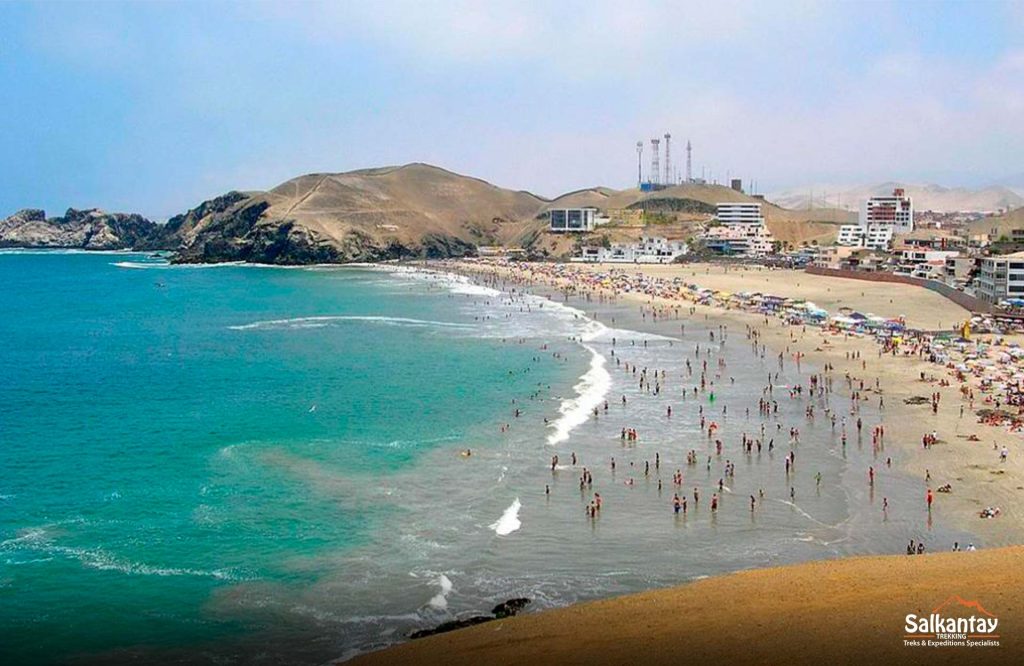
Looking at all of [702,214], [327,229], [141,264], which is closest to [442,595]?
[327,229]

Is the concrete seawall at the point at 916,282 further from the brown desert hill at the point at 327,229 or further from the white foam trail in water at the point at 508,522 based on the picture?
the brown desert hill at the point at 327,229

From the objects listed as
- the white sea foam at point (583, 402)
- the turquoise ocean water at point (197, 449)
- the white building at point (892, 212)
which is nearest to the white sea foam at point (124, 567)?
the turquoise ocean water at point (197, 449)

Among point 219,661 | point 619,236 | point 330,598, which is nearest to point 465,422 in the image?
point 330,598

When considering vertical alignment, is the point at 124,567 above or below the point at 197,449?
below

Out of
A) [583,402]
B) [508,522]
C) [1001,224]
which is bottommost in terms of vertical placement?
[508,522]

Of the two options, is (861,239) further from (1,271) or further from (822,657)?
(1,271)

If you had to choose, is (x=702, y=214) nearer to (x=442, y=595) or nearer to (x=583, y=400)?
(x=583, y=400)
